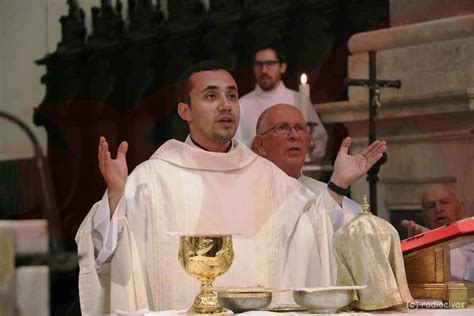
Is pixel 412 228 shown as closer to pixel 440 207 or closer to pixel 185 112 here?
pixel 440 207

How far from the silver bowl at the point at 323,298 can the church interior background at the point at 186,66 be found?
1108 mm

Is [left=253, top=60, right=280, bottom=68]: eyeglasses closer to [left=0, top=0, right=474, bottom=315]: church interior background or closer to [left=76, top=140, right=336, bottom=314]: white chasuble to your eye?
[left=0, top=0, right=474, bottom=315]: church interior background

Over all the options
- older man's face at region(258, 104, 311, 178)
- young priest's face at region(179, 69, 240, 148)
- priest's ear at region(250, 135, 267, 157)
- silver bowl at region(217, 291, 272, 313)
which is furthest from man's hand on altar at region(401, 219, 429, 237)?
silver bowl at region(217, 291, 272, 313)

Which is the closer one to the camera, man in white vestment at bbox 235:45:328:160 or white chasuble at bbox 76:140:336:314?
white chasuble at bbox 76:140:336:314

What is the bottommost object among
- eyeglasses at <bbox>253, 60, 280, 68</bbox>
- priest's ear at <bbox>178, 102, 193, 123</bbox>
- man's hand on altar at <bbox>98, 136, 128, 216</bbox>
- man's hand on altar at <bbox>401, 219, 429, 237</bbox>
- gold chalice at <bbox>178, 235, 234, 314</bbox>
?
gold chalice at <bbox>178, 235, 234, 314</bbox>

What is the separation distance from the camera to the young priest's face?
494 centimetres

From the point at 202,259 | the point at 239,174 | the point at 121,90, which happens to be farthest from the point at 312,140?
the point at 202,259

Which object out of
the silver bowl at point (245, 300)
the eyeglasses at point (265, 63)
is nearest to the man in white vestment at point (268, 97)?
the eyeglasses at point (265, 63)

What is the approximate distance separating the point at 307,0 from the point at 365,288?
1712 millimetres

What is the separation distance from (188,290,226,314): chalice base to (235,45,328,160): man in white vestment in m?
1.11

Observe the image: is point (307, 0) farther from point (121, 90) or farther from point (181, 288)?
point (181, 288)

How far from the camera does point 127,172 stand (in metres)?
4.84

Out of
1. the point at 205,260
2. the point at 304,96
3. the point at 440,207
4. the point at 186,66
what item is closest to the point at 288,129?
the point at 304,96

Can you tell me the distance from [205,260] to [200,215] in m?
0.83
